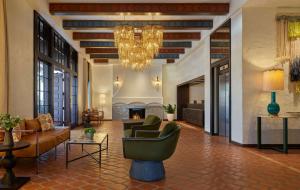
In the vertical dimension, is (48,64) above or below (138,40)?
below

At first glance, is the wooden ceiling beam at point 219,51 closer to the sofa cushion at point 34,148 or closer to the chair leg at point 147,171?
the chair leg at point 147,171

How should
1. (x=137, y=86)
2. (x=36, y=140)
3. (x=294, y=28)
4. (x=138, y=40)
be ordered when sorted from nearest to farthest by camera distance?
(x=36, y=140) → (x=294, y=28) → (x=138, y=40) → (x=137, y=86)

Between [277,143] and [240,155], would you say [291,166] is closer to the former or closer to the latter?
[240,155]

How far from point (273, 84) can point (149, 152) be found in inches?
145

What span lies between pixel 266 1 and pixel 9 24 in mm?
5527

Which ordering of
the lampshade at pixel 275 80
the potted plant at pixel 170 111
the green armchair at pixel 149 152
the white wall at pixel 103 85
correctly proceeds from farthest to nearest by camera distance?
1. the white wall at pixel 103 85
2. the potted plant at pixel 170 111
3. the lampshade at pixel 275 80
4. the green armchair at pixel 149 152

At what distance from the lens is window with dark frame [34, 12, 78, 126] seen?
6.82 meters

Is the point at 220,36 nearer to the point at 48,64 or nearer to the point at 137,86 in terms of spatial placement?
the point at 48,64

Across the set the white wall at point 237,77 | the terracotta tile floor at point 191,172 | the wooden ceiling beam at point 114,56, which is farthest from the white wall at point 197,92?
the terracotta tile floor at point 191,172

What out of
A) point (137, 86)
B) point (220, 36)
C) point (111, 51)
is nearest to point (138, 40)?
point (220, 36)

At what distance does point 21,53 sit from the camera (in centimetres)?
576

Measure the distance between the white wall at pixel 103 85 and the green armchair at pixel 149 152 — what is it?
12.1 metres

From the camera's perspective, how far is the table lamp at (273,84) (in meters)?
6.00

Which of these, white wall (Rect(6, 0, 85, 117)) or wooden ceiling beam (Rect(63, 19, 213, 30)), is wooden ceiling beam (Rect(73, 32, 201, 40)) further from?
white wall (Rect(6, 0, 85, 117))
